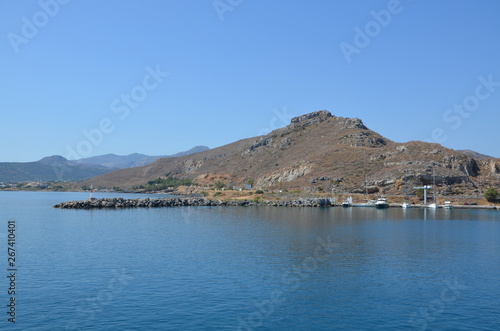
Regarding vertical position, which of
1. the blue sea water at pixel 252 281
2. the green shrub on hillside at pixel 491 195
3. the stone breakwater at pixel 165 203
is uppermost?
the green shrub on hillside at pixel 491 195

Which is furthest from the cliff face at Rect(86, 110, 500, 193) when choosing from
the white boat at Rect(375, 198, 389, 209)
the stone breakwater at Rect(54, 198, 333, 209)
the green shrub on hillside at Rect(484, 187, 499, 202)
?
the stone breakwater at Rect(54, 198, 333, 209)

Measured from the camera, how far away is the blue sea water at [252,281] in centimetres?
2317

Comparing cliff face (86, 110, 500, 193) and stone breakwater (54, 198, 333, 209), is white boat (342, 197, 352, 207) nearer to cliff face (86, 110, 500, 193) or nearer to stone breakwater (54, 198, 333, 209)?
stone breakwater (54, 198, 333, 209)

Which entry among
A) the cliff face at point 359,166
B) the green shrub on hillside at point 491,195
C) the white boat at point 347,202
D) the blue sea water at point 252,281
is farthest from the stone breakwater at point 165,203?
the blue sea water at point 252,281

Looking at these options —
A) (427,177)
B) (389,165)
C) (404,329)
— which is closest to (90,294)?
(404,329)

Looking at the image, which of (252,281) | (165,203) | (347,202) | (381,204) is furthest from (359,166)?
(252,281)

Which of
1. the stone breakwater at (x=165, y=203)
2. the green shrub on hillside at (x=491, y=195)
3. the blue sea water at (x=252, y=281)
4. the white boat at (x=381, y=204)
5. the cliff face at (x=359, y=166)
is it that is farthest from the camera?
the cliff face at (x=359, y=166)

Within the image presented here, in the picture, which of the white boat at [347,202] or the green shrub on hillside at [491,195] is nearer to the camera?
the white boat at [347,202]

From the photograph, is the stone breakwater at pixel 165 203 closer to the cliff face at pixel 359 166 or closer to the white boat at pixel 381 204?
the white boat at pixel 381 204

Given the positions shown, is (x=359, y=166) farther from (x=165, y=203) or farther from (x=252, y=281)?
(x=252, y=281)

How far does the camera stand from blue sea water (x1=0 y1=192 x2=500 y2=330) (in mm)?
23172

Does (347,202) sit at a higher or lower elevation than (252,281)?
higher

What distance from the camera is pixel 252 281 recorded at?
99.8ft

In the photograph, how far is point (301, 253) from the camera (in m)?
40.7
